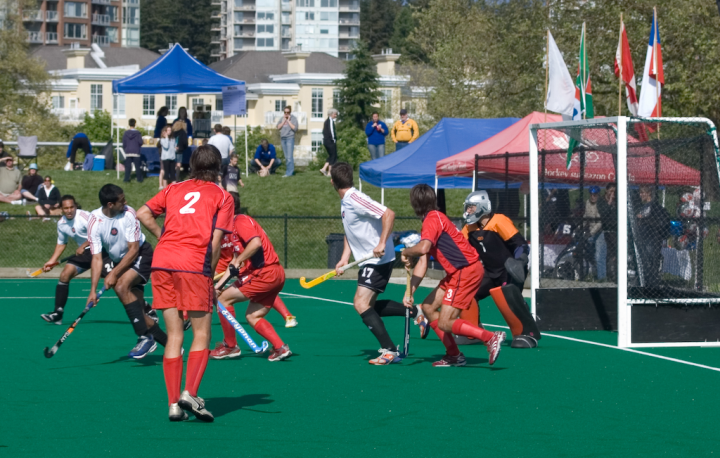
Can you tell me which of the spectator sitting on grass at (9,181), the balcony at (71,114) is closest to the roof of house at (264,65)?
the balcony at (71,114)

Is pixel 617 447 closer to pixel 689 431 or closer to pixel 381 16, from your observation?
pixel 689 431

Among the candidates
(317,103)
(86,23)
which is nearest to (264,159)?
(317,103)

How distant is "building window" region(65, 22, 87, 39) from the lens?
166250 millimetres

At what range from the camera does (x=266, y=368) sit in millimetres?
10148

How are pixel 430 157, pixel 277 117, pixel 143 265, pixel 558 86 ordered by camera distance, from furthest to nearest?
1. pixel 277 117
2. pixel 430 157
3. pixel 558 86
4. pixel 143 265

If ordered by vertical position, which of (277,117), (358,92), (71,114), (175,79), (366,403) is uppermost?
(358,92)

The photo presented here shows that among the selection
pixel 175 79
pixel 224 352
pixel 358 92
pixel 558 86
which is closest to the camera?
pixel 224 352

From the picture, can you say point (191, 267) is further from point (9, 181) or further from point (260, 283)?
point (9, 181)

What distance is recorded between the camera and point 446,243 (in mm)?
9828

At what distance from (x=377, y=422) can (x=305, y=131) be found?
9439cm

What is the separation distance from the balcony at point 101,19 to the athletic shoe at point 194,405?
6764 inches

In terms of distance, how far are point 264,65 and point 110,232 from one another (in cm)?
10130

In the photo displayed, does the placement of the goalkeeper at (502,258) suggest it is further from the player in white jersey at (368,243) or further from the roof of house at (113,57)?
the roof of house at (113,57)

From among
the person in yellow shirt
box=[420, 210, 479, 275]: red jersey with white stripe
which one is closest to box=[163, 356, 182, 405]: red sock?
box=[420, 210, 479, 275]: red jersey with white stripe
